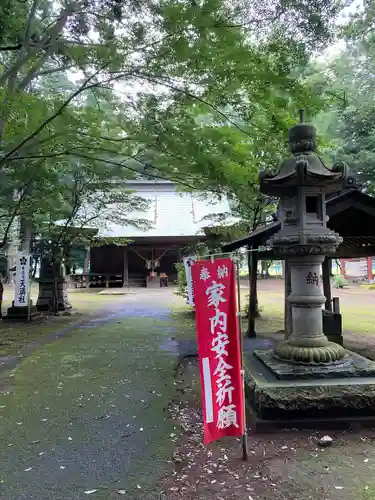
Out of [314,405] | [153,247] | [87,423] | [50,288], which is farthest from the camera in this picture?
[153,247]

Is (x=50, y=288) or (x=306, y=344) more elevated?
(x=50, y=288)

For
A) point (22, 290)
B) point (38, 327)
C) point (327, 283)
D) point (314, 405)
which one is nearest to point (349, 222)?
point (327, 283)

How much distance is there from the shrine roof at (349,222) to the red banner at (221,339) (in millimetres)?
3123

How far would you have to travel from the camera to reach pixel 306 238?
15.3 feet

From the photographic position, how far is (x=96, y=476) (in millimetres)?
3305

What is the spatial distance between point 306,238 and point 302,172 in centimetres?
78

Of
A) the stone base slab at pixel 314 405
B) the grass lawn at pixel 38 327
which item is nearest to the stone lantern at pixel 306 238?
the stone base slab at pixel 314 405

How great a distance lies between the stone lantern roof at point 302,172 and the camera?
4693 millimetres

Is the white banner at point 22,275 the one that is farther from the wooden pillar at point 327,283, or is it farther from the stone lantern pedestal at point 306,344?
the stone lantern pedestal at point 306,344

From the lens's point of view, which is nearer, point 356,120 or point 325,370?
point 325,370

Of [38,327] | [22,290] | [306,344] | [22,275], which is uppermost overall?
[22,275]

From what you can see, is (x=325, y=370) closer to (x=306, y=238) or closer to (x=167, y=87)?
(x=306, y=238)

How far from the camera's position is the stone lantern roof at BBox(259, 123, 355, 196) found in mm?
4693

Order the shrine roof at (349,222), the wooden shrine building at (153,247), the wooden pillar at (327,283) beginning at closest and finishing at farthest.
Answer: the shrine roof at (349,222), the wooden pillar at (327,283), the wooden shrine building at (153,247)
